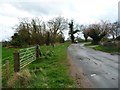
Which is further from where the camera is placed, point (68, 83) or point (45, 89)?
point (68, 83)

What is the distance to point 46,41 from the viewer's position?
5584 cm

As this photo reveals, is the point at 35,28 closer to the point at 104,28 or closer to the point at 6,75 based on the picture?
the point at 104,28

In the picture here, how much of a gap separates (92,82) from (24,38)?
42.4 metres

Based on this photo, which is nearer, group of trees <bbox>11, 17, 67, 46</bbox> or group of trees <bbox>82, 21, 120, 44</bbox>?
group of trees <bbox>11, 17, 67, 46</bbox>

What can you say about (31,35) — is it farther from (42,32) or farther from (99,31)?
(99,31)

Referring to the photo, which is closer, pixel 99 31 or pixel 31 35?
pixel 31 35

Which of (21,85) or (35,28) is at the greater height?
(35,28)

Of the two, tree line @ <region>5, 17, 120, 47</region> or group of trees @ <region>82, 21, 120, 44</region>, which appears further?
group of trees @ <region>82, 21, 120, 44</region>

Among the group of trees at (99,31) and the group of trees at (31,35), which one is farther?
the group of trees at (99,31)

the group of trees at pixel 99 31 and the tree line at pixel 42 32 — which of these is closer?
the tree line at pixel 42 32

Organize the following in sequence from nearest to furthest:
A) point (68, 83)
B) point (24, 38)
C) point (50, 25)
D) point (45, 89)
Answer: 1. point (45, 89)
2. point (68, 83)
3. point (24, 38)
4. point (50, 25)

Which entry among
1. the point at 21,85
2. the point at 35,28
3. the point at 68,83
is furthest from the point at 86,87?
the point at 35,28

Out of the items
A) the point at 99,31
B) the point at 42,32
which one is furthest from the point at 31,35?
the point at 99,31

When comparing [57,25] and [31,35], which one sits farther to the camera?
[57,25]
